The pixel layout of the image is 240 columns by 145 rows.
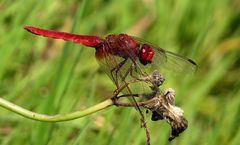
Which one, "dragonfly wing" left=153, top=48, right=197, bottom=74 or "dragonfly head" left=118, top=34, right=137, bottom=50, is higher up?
"dragonfly head" left=118, top=34, right=137, bottom=50

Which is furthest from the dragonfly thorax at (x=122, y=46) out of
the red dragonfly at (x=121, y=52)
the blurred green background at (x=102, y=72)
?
the blurred green background at (x=102, y=72)

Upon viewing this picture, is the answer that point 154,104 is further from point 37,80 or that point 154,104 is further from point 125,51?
point 37,80

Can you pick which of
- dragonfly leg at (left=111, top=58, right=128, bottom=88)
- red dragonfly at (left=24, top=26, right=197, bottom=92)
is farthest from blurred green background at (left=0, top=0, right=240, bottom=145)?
dragonfly leg at (left=111, top=58, right=128, bottom=88)

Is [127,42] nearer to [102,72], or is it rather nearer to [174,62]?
[174,62]

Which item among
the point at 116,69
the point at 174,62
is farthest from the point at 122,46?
the point at 174,62

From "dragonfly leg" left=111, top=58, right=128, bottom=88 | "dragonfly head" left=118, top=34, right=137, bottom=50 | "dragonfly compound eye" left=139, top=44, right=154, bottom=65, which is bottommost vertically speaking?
"dragonfly leg" left=111, top=58, right=128, bottom=88

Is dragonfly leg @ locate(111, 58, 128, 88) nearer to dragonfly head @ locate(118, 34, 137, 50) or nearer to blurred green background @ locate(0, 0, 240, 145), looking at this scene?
dragonfly head @ locate(118, 34, 137, 50)
